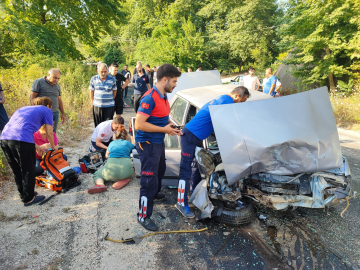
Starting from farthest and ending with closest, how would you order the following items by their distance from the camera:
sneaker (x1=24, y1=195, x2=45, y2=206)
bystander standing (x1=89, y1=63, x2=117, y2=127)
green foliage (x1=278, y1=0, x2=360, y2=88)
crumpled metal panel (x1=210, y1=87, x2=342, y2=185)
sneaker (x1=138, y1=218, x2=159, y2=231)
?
green foliage (x1=278, y1=0, x2=360, y2=88) → bystander standing (x1=89, y1=63, x2=117, y2=127) → sneaker (x1=24, y1=195, x2=45, y2=206) → sneaker (x1=138, y1=218, x2=159, y2=231) → crumpled metal panel (x1=210, y1=87, x2=342, y2=185)

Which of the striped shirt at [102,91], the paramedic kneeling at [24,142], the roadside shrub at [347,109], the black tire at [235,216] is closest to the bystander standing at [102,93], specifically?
the striped shirt at [102,91]

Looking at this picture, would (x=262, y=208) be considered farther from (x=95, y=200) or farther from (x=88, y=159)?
(x=88, y=159)

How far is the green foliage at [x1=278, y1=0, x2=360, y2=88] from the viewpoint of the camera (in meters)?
9.28

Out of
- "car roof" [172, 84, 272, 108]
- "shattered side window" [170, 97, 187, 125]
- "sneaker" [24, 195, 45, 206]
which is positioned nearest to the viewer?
"sneaker" [24, 195, 45, 206]

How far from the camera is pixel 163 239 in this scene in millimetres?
2947

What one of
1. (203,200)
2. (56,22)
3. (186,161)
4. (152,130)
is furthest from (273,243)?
(56,22)

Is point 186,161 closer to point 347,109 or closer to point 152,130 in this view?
point 152,130

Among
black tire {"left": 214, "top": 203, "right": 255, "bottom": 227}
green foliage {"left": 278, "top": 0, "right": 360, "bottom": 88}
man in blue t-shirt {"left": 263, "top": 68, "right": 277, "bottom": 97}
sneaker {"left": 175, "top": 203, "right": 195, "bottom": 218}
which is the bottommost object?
sneaker {"left": 175, "top": 203, "right": 195, "bottom": 218}

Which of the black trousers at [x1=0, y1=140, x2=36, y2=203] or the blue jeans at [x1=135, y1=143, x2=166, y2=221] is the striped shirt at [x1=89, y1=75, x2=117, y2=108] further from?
the blue jeans at [x1=135, y1=143, x2=166, y2=221]

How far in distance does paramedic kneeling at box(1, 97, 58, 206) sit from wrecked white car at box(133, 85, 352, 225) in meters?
2.27

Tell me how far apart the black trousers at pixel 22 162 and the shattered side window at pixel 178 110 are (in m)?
2.32

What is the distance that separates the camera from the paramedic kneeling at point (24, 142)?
3.22m

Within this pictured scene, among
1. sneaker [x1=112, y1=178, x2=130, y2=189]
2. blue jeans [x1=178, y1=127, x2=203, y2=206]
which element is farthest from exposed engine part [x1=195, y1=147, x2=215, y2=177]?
sneaker [x1=112, y1=178, x2=130, y2=189]

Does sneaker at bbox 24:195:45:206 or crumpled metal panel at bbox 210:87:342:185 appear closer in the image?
crumpled metal panel at bbox 210:87:342:185
